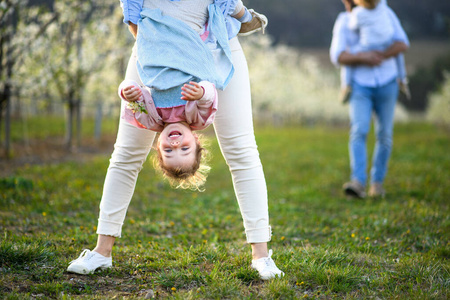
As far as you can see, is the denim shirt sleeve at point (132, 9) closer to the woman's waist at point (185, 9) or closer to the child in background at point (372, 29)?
the woman's waist at point (185, 9)

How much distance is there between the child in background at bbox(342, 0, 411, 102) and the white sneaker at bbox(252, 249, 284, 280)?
11.6 feet

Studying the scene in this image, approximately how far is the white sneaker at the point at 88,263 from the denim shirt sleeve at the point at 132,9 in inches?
59.2

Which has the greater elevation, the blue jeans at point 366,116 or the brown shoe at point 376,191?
the blue jeans at point 366,116

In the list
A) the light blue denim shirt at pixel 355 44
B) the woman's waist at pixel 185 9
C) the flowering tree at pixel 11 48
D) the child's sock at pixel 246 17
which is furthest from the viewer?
the flowering tree at pixel 11 48

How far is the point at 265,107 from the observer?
39969 mm

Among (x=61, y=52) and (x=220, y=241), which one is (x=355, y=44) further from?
(x=61, y=52)

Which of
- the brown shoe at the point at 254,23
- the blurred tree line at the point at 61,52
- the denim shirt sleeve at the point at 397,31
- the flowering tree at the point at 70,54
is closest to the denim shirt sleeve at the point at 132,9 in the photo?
the brown shoe at the point at 254,23

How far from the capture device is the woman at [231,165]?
2.59 meters

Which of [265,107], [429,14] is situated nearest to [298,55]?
[265,107]

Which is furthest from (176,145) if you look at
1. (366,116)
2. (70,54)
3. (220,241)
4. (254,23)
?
(70,54)

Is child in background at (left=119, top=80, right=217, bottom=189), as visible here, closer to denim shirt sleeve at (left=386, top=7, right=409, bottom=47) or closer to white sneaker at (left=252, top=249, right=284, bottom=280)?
white sneaker at (left=252, top=249, right=284, bottom=280)

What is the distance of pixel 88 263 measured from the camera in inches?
103

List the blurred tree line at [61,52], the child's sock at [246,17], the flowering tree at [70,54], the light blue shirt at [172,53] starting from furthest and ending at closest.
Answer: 1. the flowering tree at [70,54]
2. the blurred tree line at [61,52]
3. the child's sock at [246,17]
4. the light blue shirt at [172,53]

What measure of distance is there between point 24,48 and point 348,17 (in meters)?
5.38
